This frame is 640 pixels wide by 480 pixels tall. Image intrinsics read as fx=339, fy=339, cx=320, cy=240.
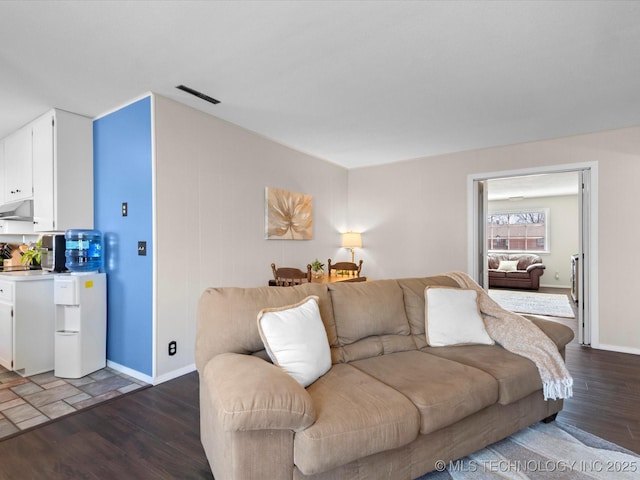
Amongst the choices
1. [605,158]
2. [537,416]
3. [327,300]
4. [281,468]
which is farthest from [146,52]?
[605,158]

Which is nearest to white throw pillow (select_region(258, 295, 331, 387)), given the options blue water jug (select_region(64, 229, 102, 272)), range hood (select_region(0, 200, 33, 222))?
blue water jug (select_region(64, 229, 102, 272))

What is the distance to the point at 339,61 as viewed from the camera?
232 cm

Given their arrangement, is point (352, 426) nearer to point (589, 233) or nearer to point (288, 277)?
point (288, 277)

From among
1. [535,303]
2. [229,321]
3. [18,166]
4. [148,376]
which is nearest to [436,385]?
[229,321]

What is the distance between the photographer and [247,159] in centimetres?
376

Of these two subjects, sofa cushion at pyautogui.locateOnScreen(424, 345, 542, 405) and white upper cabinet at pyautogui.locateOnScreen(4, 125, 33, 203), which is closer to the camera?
sofa cushion at pyautogui.locateOnScreen(424, 345, 542, 405)

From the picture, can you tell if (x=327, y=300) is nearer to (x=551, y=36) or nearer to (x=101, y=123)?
(x=551, y=36)

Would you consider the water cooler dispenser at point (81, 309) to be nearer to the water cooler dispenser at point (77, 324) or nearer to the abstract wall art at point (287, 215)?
the water cooler dispenser at point (77, 324)

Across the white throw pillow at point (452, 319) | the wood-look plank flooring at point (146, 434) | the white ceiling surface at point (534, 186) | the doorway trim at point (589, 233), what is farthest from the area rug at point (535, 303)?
the white throw pillow at point (452, 319)

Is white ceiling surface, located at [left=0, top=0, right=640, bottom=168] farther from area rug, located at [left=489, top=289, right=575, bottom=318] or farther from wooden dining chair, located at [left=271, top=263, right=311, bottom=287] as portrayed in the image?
area rug, located at [left=489, top=289, right=575, bottom=318]

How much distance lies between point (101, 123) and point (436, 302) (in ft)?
11.4

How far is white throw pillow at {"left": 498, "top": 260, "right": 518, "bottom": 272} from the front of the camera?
8656 millimetres

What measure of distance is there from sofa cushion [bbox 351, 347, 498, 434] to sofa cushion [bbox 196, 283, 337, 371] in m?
0.66

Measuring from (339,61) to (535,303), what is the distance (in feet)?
20.5
